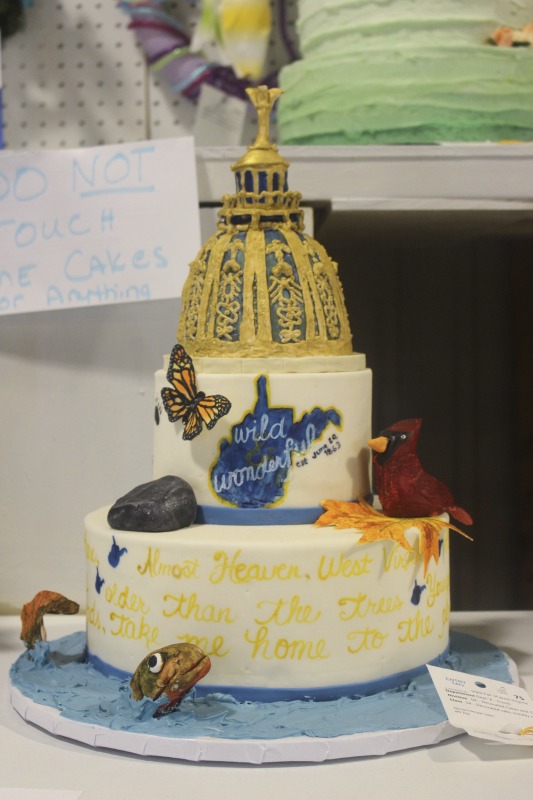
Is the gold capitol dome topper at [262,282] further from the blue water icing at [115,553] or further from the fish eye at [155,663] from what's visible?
the fish eye at [155,663]

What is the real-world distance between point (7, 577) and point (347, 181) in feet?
2.39

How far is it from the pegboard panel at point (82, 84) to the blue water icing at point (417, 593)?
108 cm

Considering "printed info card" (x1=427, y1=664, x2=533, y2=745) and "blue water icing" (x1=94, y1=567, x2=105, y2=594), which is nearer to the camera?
"printed info card" (x1=427, y1=664, x2=533, y2=745)

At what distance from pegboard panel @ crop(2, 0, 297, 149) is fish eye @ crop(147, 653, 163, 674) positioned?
116cm

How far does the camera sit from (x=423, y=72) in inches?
55.4

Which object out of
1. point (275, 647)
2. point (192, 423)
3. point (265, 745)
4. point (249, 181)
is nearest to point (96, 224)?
point (249, 181)

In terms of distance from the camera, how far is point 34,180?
57.8 inches

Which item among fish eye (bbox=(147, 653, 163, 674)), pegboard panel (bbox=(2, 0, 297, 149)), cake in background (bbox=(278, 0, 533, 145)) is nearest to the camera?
fish eye (bbox=(147, 653, 163, 674))

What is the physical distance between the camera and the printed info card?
1013mm

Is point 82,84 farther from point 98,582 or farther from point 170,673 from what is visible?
point 170,673

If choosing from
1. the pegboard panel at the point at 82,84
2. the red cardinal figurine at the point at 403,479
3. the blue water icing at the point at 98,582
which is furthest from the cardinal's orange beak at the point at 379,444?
the pegboard panel at the point at 82,84

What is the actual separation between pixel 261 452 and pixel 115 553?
7.5 inches

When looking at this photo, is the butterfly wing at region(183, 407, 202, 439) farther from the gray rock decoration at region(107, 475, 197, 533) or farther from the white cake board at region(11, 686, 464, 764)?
the white cake board at region(11, 686, 464, 764)

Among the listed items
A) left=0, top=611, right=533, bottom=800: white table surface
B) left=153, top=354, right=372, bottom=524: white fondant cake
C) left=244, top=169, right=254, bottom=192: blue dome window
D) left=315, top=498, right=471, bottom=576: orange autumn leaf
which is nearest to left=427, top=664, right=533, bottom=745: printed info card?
left=0, top=611, right=533, bottom=800: white table surface
